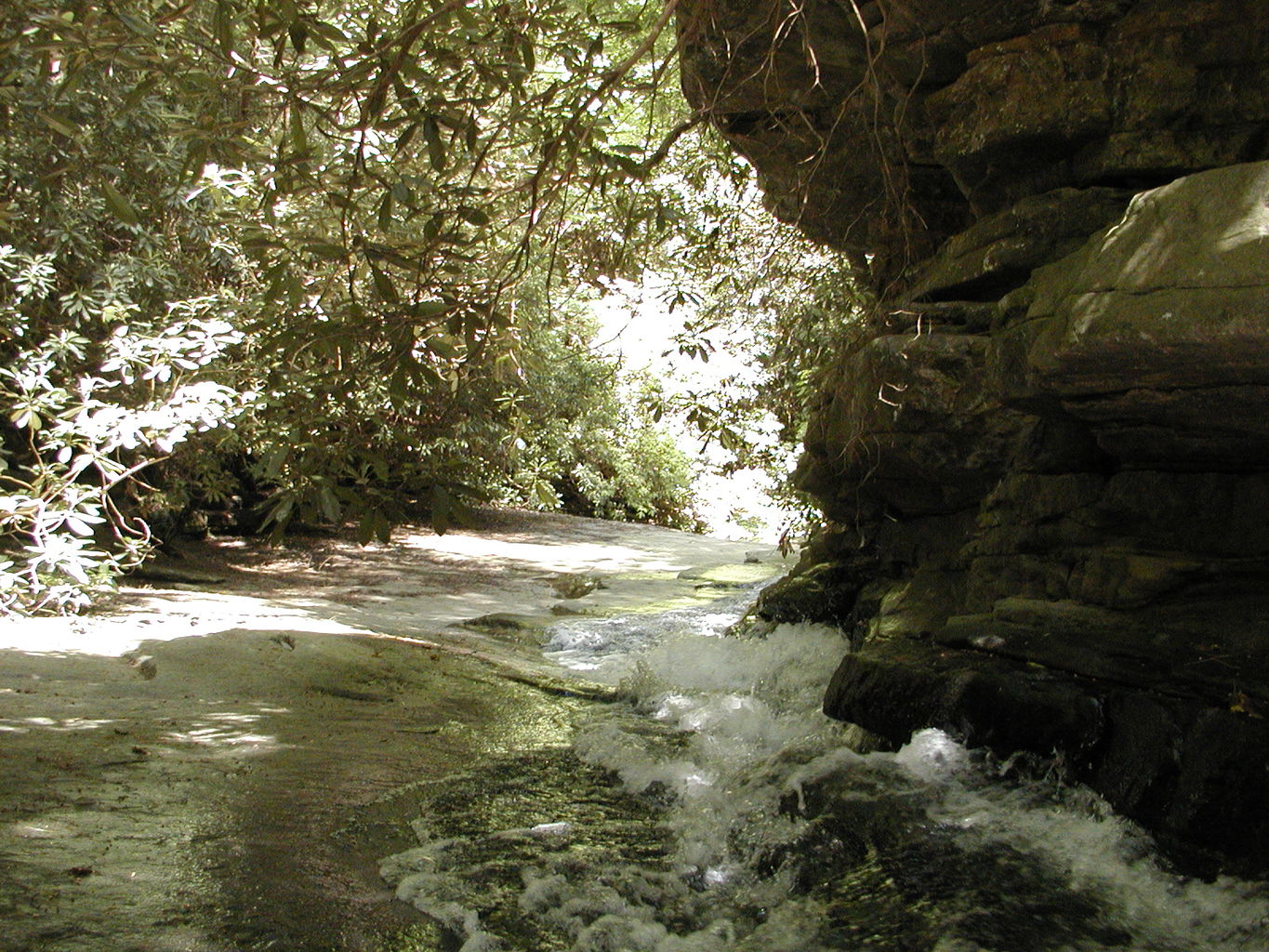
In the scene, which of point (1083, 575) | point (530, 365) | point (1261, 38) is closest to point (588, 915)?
point (1083, 575)

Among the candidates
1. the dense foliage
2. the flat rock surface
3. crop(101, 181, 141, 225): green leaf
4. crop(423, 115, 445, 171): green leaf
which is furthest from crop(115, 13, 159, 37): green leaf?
the flat rock surface

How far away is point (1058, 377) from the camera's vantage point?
12.4ft

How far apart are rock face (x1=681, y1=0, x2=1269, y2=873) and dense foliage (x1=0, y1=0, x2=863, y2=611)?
0.93 meters

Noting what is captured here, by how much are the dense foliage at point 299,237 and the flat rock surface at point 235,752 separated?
92 centimetres

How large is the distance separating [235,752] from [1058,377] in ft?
11.9

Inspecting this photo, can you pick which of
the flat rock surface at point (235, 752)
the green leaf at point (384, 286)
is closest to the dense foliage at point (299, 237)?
the green leaf at point (384, 286)

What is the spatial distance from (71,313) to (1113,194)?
6.78 m

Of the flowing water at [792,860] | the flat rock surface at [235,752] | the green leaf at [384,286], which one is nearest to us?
the flat rock surface at [235,752]

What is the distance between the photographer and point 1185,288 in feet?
10.6

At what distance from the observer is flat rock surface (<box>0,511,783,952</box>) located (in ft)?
8.71

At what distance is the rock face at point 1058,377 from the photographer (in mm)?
3344

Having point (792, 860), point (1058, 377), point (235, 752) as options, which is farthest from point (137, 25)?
point (792, 860)

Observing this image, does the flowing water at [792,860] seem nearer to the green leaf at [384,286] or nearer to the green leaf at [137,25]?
the green leaf at [384,286]

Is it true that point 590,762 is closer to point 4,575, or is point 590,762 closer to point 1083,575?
point 1083,575
